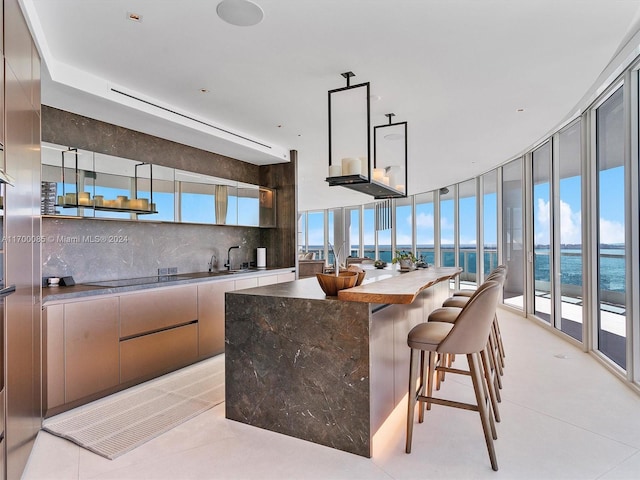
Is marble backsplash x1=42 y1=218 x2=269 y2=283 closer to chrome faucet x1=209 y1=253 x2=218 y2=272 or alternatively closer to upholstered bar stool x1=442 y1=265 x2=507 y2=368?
chrome faucet x1=209 y1=253 x2=218 y2=272

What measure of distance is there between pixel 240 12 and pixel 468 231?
24.7 feet

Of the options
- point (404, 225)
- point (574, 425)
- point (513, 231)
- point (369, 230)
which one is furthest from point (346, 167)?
point (369, 230)

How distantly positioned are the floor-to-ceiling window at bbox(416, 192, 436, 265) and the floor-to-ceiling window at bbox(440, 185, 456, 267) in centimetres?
37

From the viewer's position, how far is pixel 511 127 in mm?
4711

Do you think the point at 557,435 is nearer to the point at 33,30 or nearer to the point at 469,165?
the point at 33,30

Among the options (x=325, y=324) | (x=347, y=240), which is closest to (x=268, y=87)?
(x=325, y=324)

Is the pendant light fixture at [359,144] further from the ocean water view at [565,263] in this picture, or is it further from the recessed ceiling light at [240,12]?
the ocean water view at [565,263]

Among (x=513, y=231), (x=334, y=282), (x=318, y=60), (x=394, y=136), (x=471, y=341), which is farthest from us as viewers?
(x=513, y=231)

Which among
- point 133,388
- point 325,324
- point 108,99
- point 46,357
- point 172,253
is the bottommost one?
point 133,388

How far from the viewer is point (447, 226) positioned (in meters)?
9.62

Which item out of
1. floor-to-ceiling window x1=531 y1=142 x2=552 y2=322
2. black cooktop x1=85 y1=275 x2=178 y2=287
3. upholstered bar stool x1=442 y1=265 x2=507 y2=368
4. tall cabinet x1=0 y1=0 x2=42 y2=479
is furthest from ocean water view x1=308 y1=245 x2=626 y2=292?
tall cabinet x1=0 y1=0 x2=42 y2=479

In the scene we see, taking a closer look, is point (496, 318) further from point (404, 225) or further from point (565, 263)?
point (404, 225)

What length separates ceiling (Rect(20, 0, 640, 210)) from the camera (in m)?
2.37

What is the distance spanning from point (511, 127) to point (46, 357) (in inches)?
205
